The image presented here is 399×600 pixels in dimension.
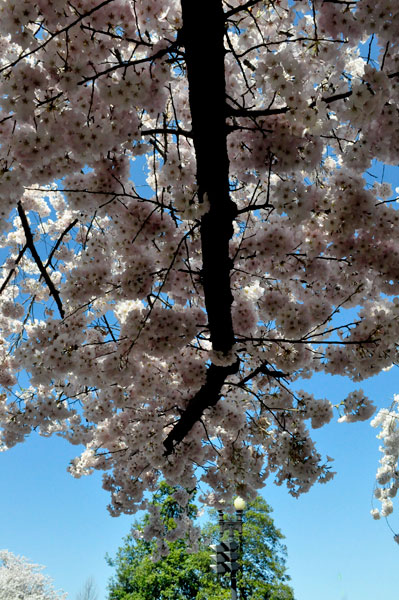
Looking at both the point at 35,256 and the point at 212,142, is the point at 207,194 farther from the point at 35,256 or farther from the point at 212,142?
the point at 35,256

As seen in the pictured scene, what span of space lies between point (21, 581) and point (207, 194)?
62.5 feet

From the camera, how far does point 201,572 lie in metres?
19.0

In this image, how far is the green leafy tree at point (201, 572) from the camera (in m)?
17.9

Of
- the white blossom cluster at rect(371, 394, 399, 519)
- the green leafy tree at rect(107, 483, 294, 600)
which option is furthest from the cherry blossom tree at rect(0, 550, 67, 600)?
the white blossom cluster at rect(371, 394, 399, 519)

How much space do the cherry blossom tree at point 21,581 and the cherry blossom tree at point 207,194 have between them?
14.3 metres

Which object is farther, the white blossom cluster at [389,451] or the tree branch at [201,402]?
the white blossom cluster at [389,451]

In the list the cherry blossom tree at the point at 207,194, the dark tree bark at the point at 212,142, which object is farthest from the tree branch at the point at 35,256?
the dark tree bark at the point at 212,142

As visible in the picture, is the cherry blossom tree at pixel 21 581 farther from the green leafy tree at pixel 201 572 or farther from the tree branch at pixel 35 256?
the tree branch at pixel 35 256

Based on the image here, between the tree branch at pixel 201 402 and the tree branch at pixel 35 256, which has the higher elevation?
the tree branch at pixel 35 256

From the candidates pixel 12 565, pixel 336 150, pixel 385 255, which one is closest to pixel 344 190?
pixel 385 255

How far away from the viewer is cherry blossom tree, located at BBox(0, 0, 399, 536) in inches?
101

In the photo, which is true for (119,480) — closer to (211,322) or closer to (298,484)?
(298,484)

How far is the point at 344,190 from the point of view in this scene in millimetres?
3236

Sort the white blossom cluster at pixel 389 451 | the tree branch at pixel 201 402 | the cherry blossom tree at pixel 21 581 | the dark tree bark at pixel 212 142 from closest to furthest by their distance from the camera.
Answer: the dark tree bark at pixel 212 142 < the tree branch at pixel 201 402 < the white blossom cluster at pixel 389 451 < the cherry blossom tree at pixel 21 581
